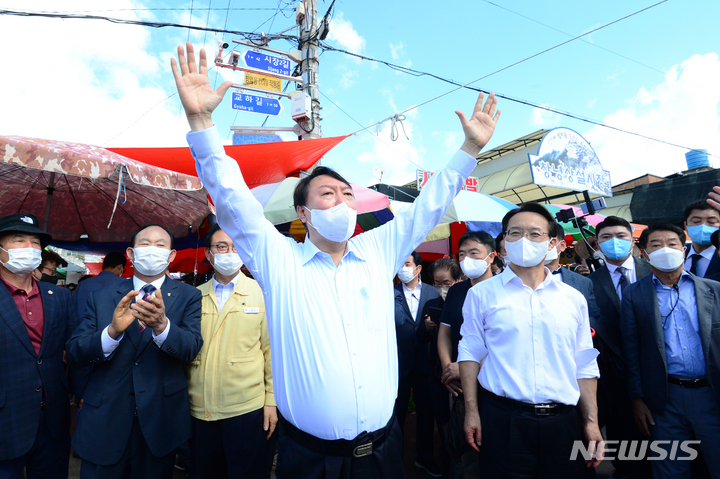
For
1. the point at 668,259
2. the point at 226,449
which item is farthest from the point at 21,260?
the point at 668,259

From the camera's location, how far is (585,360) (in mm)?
2174

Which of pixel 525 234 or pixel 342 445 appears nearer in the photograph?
pixel 342 445

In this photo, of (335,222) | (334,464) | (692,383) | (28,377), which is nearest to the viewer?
(334,464)

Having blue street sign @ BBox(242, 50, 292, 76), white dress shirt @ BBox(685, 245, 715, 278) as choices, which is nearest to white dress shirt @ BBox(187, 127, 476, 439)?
white dress shirt @ BBox(685, 245, 715, 278)

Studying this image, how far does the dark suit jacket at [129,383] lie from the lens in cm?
211

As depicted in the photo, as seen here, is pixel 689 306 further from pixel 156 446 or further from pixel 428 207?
pixel 156 446

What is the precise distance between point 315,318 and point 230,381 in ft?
4.50

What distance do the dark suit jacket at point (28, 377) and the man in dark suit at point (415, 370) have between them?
9.02 ft

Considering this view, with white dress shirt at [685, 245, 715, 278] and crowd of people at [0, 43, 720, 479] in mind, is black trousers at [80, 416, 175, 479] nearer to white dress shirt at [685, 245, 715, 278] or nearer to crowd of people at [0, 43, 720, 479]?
crowd of people at [0, 43, 720, 479]

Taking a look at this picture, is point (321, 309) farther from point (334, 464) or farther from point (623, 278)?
point (623, 278)

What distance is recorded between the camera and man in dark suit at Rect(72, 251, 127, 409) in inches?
104

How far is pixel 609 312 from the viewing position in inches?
127

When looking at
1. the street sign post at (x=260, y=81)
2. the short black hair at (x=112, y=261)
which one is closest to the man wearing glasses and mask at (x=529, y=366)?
the short black hair at (x=112, y=261)

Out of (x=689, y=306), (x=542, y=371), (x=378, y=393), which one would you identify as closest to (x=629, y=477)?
(x=689, y=306)
